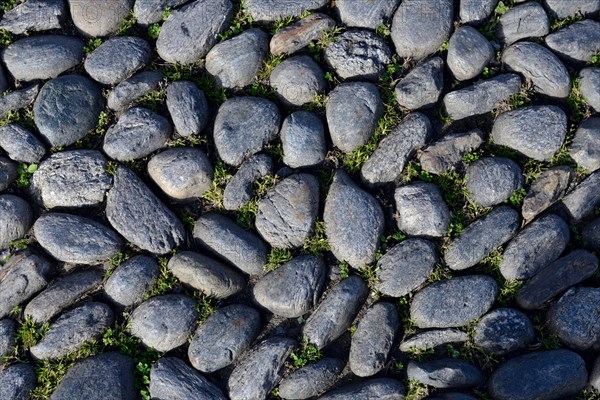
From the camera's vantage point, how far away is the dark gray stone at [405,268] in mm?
5453

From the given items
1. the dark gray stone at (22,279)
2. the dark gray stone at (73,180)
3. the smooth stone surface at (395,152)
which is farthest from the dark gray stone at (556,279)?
the dark gray stone at (22,279)

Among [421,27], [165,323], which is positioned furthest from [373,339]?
[421,27]

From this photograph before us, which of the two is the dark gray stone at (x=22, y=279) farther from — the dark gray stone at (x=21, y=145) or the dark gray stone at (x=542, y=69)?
the dark gray stone at (x=542, y=69)

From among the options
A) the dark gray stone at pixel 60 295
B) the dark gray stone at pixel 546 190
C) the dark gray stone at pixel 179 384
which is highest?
the dark gray stone at pixel 60 295

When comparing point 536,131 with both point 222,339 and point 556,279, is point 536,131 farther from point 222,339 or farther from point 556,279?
point 222,339

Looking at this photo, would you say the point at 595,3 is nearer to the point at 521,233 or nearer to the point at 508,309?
the point at 521,233

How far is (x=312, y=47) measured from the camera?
6266 millimetres

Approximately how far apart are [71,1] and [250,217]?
287 centimetres

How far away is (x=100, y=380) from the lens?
5.15m

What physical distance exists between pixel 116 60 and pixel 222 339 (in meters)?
2.81

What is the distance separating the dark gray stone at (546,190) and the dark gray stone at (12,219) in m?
4.32

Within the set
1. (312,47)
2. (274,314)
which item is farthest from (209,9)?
(274,314)

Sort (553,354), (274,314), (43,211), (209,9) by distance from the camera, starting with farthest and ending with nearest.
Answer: (209,9), (43,211), (274,314), (553,354)

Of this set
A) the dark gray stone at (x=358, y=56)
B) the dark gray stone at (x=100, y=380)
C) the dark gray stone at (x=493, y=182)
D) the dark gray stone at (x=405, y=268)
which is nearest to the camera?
the dark gray stone at (x=100, y=380)
